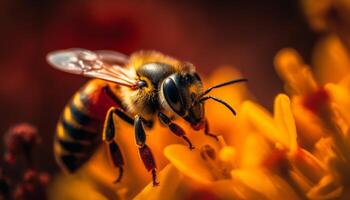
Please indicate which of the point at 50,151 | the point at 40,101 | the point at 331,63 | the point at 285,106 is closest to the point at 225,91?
the point at 331,63

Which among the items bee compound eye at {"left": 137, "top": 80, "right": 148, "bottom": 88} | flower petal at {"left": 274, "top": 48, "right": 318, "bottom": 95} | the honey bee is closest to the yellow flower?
flower petal at {"left": 274, "top": 48, "right": 318, "bottom": 95}

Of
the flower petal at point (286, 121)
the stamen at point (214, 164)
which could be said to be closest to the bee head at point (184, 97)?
the stamen at point (214, 164)

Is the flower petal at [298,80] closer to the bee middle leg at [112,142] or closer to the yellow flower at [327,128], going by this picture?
the yellow flower at [327,128]

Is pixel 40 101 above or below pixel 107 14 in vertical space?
below

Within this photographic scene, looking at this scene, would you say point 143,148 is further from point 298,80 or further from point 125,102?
point 298,80

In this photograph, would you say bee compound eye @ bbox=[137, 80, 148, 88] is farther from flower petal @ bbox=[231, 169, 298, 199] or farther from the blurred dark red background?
the blurred dark red background

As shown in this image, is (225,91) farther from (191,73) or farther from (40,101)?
(40,101)
